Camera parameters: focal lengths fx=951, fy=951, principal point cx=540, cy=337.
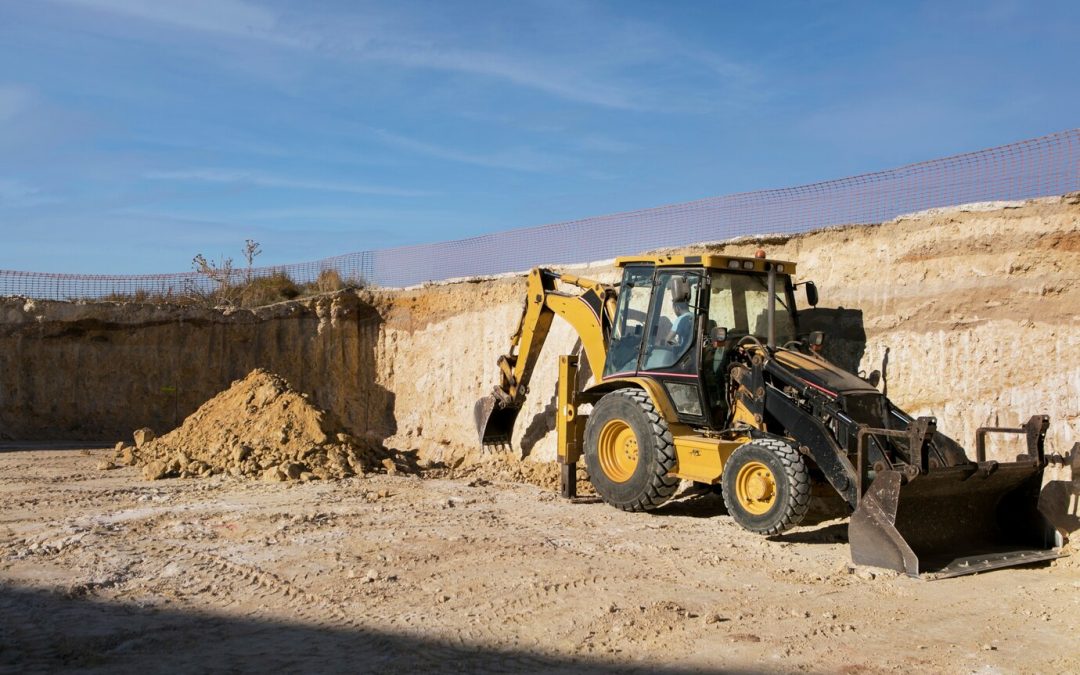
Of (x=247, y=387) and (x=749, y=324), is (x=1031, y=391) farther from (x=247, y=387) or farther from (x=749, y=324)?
(x=247, y=387)

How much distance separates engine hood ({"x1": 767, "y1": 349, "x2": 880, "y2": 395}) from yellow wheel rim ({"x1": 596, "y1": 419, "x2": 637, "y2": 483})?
183 centimetres

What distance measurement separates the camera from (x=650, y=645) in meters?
5.71

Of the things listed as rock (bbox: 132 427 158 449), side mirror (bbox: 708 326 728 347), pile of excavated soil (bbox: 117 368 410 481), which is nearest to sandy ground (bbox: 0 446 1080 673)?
side mirror (bbox: 708 326 728 347)

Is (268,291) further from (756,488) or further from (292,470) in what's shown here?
(756,488)

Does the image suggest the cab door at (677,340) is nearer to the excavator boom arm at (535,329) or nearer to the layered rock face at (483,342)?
the excavator boom arm at (535,329)

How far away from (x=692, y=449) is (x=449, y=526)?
8.13 ft

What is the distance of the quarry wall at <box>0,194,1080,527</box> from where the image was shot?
9789 millimetres

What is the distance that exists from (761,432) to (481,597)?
11.1ft

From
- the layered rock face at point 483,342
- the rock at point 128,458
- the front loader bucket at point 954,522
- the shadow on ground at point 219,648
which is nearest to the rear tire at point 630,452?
the front loader bucket at point 954,522

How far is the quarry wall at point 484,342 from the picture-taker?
979 centimetres

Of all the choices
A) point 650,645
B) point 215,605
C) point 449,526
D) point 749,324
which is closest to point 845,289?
point 749,324

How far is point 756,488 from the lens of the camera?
27.8 feet

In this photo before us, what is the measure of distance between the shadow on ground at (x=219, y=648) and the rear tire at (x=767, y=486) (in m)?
3.10

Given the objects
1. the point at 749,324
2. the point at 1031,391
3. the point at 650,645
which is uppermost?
the point at 749,324
